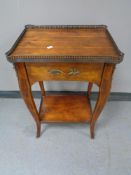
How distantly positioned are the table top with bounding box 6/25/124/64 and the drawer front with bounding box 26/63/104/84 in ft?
0.18

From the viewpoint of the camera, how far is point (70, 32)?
1.16m

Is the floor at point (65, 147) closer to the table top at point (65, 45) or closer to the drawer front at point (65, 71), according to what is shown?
the drawer front at point (65, 71)

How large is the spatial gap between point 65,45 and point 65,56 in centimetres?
15

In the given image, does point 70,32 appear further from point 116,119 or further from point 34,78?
point 116,119

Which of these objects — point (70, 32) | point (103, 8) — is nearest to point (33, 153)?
point (70, 32)

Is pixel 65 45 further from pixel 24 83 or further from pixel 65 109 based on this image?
pixel 65 109

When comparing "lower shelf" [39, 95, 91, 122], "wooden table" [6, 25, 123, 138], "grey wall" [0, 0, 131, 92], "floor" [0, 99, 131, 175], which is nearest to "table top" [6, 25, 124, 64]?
"wooden table" [6, 25, 123, 138]

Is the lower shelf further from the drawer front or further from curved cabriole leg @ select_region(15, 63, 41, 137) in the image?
the drawer front

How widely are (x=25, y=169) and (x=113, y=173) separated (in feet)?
1.80

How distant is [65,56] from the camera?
0.89m

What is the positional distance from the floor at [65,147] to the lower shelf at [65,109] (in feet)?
0.45

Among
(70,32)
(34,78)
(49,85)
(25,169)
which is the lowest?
(25,169)

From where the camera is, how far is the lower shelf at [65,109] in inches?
53.2

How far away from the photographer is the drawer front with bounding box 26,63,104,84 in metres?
0.95
